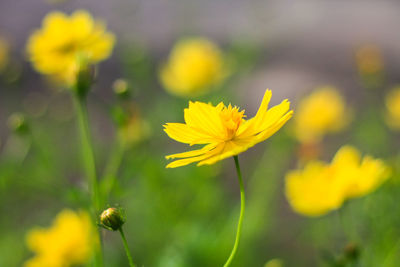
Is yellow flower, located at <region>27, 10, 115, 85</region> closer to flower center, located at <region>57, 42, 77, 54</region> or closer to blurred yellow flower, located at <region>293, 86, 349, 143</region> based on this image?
flower center, located at <region>57, 42, 77, 54</region>

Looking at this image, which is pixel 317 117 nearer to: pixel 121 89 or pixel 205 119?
pixel 121 89

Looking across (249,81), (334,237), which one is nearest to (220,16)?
(249,81)

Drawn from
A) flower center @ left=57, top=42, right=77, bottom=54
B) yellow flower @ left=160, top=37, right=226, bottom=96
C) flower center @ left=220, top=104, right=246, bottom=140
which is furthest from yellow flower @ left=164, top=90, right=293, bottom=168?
yellow flower @ left=160, top=37, right=226, bottom=96

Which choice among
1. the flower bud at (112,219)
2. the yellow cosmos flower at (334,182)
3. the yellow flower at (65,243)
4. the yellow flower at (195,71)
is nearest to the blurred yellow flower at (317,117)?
the yellow flower at (195,71)

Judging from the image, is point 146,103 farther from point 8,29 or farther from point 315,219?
point 8,29

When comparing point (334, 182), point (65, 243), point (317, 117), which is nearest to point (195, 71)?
point (317, 117)

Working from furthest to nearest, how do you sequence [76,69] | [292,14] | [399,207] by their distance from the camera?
[292,14] < [399,207] < [76,69]

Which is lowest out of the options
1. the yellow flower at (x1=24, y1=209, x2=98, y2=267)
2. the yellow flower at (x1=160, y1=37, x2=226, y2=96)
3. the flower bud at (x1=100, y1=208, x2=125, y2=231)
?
the yellow flower at (x1=24, y1=209, x2=98, y2=267)
